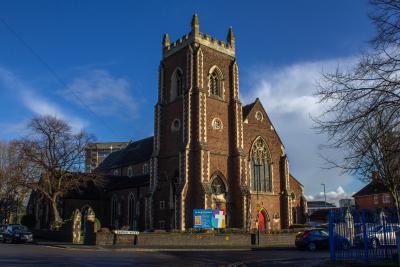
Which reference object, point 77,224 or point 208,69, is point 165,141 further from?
point 77,224

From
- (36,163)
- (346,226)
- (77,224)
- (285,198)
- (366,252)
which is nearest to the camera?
(366,252)

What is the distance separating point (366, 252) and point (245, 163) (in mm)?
25889

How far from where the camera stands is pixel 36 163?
41.8 meters

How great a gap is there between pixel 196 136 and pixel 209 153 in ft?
6.47

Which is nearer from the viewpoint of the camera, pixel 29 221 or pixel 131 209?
pixel 131 209

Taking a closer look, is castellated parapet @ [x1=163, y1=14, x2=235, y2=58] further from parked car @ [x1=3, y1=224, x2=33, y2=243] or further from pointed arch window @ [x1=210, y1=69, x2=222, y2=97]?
parked car @ [x1=3, y1=224, x2=33, y2=243]

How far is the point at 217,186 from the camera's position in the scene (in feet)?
132

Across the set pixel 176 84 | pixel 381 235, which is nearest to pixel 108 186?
pixel 176 84

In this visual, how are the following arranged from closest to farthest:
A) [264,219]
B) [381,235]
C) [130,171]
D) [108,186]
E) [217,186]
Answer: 1. [381,235]
2. [217,186]
3. [264,219]
4. [108,186]
5. [130,171]

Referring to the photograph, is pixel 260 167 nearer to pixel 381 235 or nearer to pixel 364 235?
pixel 364 235

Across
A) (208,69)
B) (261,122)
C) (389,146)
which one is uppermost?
(208,69)

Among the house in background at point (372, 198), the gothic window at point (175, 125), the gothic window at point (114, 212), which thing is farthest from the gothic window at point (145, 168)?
the house in background at point (372, 198)

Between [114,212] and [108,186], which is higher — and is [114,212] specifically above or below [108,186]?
below

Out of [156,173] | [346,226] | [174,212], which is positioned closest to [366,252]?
[346,226]
